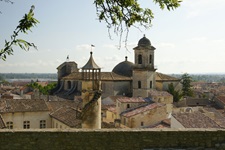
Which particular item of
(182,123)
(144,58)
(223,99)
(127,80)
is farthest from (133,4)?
(223,99)

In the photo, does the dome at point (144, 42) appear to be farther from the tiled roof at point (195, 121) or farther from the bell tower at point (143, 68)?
the tiled roof at point (195, 121)

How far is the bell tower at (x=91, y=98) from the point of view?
18.8 metres

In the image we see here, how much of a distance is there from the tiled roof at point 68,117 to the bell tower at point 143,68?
20.4 m

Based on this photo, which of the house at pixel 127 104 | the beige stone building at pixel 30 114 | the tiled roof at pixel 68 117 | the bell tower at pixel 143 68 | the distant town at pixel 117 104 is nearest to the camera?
the distant town at pixel 117 104

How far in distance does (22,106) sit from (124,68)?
91.1 ft

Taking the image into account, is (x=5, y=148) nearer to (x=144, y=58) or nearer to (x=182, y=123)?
(x=182, y=123)

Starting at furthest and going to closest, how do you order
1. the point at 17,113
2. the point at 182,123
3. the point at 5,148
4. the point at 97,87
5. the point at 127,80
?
1. the point at 127,80
2. the point at 17,113
3. the point at 182,123
4. the point at 97,87
5. the point at 5,148

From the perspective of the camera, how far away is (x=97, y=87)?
19734 mm

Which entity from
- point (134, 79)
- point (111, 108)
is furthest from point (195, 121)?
point (134, 79)

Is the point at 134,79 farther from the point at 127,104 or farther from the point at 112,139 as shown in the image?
the point at 112,139

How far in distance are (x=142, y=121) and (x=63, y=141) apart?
21.4m

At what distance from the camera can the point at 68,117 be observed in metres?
24.0

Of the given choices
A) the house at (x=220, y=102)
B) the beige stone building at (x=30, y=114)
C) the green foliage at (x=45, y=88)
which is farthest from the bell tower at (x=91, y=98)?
the green foliage at (x=45, y=88)

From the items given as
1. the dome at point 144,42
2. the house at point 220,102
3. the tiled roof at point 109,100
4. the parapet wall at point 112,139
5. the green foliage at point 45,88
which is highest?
the dome at point 144,42
